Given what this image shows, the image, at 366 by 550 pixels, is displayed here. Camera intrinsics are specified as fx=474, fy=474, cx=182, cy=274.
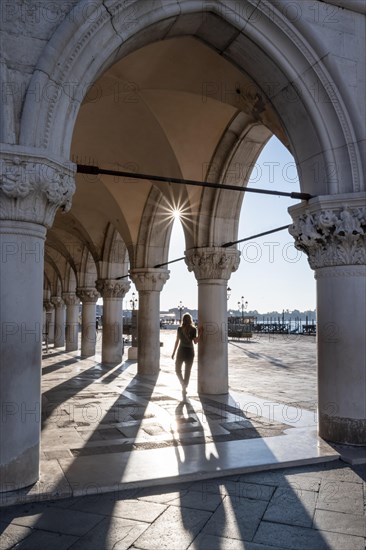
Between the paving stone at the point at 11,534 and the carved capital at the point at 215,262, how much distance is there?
569cm

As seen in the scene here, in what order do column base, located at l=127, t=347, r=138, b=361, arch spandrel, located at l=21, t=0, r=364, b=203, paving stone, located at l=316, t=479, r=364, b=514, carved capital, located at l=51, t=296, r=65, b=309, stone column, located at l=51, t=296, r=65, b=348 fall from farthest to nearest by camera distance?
carved capital, located at l=51, t=296, r=65, b=309 < stone column, located at l=51, t=296, r=65, b=348 < column base, located at l=127, t=347, r=138, b=361 < arch spandrel, located at l=21, t=0, r=364, b=203 < paving stone, located at l=316, t=479, r=364, b=514

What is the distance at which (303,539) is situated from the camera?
2.73m

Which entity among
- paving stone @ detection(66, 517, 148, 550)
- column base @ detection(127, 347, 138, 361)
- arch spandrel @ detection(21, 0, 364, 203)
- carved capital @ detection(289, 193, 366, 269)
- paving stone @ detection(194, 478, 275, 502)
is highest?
arch spandrel @ detection(21, 0, 364, 203)

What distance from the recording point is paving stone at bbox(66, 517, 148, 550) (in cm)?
260

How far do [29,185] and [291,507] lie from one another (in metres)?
2.88

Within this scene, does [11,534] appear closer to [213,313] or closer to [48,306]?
[213,313]

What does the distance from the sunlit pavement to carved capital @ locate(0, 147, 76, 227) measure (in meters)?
2.00

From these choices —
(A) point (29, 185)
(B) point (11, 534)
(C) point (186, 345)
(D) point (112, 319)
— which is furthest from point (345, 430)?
(D) point (112, 319)

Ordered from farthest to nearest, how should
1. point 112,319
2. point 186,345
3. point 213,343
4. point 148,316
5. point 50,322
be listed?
point 50,322
point 112,319
point 148,316
point 213,343
point 186,345

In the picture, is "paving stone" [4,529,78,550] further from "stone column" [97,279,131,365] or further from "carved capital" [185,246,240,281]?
"stone column" [97,279,131,365]

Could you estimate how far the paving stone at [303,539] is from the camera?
104 inches

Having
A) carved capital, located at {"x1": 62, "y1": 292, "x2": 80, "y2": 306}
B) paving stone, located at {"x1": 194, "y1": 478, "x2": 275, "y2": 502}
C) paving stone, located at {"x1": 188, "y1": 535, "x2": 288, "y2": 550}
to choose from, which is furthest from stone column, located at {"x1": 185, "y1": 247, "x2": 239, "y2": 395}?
carved capital, located at {"x1": 62, "y1": 292, "x2": 80, "y2": 306}

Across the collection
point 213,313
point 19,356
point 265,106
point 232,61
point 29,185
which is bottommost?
point 19,356

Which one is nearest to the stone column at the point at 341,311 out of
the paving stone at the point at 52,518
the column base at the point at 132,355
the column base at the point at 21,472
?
the paving stone at the point at 52,518
